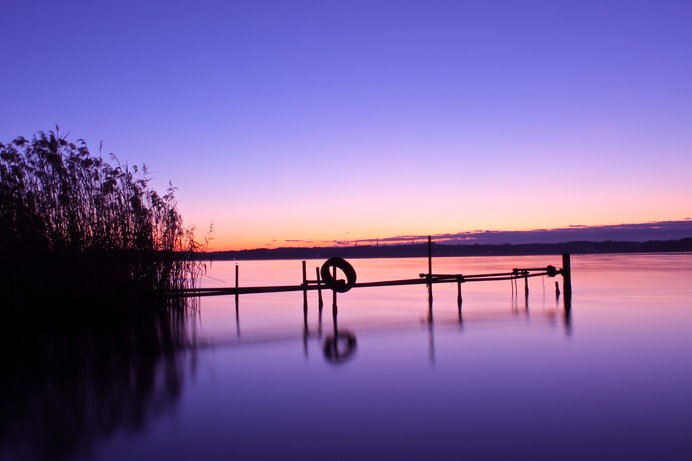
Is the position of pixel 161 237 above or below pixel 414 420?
above

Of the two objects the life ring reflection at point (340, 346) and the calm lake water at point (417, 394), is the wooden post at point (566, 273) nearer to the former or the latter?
the calm lake water at point (417, 394)

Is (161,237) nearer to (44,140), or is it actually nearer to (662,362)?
(44,140)

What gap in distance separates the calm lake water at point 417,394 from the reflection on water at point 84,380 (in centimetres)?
10

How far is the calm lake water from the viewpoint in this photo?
20.8 feet

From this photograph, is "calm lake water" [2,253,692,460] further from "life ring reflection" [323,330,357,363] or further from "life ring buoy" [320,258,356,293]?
"life ring buoy" [320,258,356,293]

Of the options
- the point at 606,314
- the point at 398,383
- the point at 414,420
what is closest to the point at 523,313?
the point at 606,314

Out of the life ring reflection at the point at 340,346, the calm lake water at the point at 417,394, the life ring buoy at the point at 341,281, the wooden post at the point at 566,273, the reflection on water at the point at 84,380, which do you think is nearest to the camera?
the calm lake water at the point at 417,394

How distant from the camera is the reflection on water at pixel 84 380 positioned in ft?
22.5

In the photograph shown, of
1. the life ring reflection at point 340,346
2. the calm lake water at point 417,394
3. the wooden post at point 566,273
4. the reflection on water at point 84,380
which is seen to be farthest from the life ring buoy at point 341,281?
the wooden post at point 566,273

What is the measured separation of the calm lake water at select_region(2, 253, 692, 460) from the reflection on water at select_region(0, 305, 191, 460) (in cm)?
10

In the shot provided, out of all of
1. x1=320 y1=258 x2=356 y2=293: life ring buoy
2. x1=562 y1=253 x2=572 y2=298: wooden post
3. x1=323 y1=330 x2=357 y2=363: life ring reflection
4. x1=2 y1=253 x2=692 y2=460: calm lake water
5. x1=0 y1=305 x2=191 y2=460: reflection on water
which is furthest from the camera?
x1=562 y1=253 x2=572 y2=298: wooden post

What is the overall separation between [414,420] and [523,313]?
13.7 metres

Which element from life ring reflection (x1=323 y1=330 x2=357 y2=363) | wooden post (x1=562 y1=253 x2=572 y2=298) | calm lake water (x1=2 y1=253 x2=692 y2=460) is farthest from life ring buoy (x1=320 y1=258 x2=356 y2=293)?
wooden post (x1=562 y1=253 x2=572 y2=298)

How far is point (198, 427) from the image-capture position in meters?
7.21
